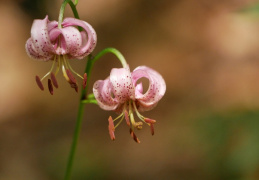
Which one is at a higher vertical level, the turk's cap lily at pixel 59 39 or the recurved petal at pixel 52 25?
the recurved petal at pixel 52 25

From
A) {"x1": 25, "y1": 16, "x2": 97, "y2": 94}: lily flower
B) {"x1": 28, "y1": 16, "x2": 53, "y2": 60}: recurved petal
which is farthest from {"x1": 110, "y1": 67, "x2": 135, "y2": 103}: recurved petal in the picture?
{"x1": 28, "y1": 16, "x2": 53, "y2": 60}: recurved petal

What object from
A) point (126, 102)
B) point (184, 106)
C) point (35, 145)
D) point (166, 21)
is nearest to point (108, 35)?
point (166, 21)

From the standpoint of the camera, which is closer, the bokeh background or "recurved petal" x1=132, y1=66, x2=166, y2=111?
"recurved petal" x1=132, y1=66, x2=166, y2=111

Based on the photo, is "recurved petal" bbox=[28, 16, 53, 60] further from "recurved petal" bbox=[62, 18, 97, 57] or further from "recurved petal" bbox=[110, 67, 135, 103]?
"recurved petal" bbox=[110, 67, 135, 103]

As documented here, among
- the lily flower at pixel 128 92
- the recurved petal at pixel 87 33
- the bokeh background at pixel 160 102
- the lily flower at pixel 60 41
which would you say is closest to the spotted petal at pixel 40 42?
the lily flower at pixel 60 41

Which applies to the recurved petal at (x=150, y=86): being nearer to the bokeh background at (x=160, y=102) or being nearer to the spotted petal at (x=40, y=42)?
the spotted petal at (x=40, y=42)

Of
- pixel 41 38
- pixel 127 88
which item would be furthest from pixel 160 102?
pixel 41 38

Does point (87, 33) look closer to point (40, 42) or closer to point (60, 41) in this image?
point (60, 41)
